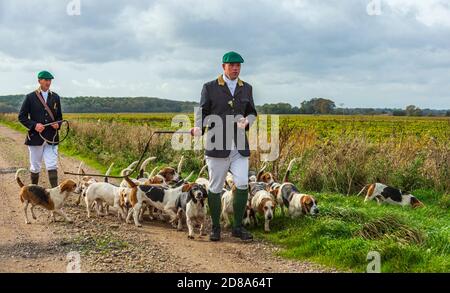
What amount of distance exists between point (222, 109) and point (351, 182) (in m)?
5.69

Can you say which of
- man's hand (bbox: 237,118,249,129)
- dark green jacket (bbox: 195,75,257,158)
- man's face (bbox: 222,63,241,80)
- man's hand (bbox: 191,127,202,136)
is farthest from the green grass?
man's face (bbox: 222,63,241,80)

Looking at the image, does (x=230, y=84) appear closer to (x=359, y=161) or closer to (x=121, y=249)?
(x=121, y=249)

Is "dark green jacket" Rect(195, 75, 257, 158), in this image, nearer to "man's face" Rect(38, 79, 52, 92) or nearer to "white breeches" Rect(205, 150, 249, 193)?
"white breeches" Rect(205, 150, 249, 193)

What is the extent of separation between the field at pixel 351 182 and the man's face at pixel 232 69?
264 centimetres

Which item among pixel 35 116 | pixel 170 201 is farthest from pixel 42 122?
pixel 170 201

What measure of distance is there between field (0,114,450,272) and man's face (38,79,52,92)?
505 centimetres

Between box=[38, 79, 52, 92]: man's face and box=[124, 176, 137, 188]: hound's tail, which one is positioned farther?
box=[38, 79, 52, 92]: man's face

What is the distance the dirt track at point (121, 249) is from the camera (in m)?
6.70

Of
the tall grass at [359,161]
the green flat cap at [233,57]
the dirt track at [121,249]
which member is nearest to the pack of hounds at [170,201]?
the dirt track at [121,249]

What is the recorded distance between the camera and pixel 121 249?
7480mm

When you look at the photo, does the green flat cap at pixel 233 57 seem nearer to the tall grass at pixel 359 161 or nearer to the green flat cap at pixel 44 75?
the green flat cap at pixel 44 75

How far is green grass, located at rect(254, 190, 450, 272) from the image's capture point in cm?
673
